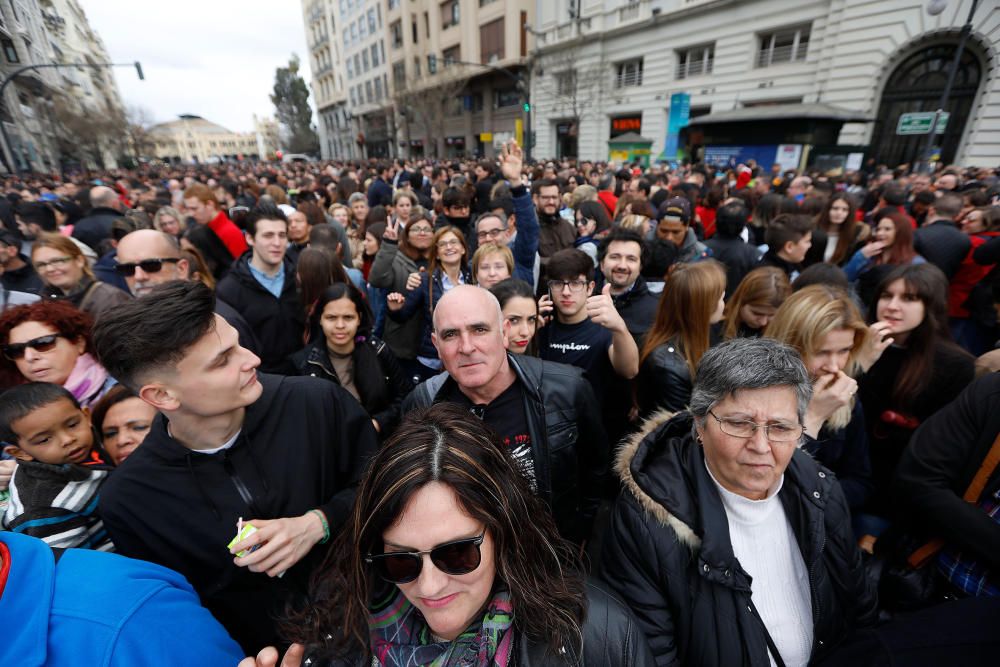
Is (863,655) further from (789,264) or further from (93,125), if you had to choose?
(93,125)

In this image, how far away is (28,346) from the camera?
8.00 ft

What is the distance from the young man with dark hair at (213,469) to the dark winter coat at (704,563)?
1.23 meters

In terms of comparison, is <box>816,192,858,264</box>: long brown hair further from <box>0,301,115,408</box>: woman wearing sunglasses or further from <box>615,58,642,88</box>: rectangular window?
<box>615,58,642,88</box>: rectangular window

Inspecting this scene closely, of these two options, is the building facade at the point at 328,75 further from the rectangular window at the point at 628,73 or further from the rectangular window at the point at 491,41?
the rectangular window at the point at 628,73

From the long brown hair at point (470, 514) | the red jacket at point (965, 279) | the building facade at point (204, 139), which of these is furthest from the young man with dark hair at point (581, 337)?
the building facade at point (204, 139)

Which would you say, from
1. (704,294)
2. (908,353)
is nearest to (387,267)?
(704,294)

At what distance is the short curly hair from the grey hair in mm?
3292

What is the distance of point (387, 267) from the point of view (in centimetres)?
447

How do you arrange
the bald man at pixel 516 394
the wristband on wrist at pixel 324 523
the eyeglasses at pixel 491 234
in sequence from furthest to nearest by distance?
the eyeglasses at pixel 491 234
the bald man at pixel 516 394
the wristband on wrist at pixel 324 523

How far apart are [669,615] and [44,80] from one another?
29468 millimetres

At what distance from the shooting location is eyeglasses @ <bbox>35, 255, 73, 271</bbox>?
3.52 m

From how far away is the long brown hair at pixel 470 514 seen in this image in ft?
3.99

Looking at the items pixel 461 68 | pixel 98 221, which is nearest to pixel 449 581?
pixel 98 221

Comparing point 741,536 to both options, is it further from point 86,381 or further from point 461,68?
point 461,68
